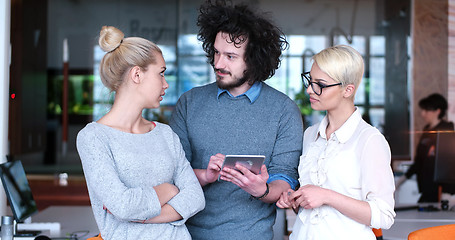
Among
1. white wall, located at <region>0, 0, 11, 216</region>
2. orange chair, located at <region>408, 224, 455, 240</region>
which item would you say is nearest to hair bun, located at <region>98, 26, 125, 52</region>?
orange chair, located at <region>408, 224, 455, 240</region>

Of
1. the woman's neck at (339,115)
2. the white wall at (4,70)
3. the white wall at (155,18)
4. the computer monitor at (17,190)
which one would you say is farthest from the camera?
the white wall at (155,18)

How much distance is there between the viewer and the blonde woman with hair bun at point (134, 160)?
196 cm

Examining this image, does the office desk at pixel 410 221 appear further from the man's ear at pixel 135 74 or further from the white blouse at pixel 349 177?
the man's ear at pixel 135 74

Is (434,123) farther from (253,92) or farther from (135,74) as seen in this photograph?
(135,74)

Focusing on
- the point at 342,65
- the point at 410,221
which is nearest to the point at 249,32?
the point at 342,65

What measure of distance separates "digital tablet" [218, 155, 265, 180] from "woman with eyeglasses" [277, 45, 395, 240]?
20 centimetres

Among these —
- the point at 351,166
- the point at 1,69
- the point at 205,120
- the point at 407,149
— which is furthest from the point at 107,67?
the point at 407,149

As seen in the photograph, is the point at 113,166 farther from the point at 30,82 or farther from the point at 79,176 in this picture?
the point at 30,82

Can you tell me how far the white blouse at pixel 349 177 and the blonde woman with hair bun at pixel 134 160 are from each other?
0.48m

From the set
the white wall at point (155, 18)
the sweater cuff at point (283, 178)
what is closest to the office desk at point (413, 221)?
the sweater cuff at point (283, 178)

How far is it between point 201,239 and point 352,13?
991 cm

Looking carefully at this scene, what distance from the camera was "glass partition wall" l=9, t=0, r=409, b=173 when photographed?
439 inches

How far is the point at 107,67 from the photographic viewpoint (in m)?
2.20

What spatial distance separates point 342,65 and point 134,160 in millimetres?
918
